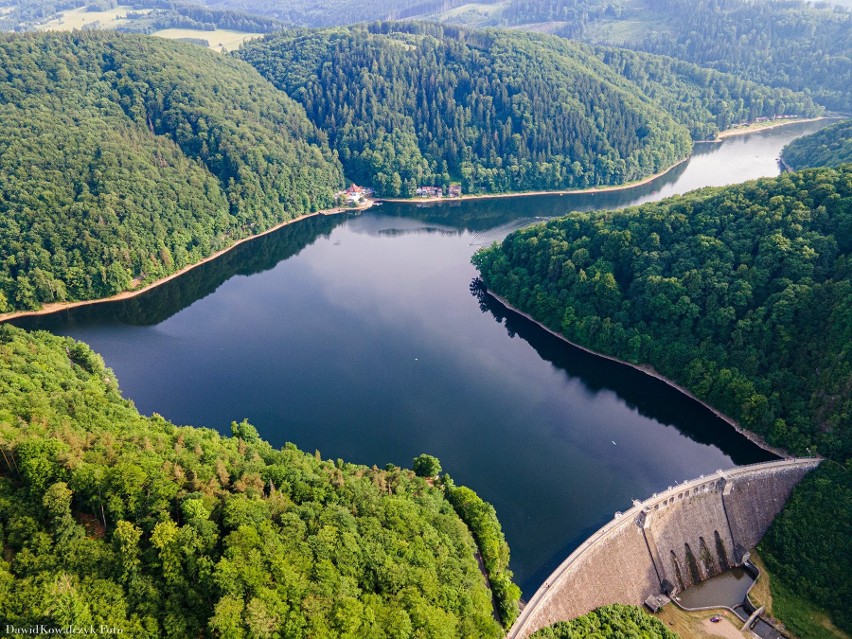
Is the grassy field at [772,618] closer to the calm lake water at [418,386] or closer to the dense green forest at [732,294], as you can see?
the calm lake water at [418,386]

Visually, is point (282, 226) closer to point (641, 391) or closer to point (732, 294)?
point (641, 391)

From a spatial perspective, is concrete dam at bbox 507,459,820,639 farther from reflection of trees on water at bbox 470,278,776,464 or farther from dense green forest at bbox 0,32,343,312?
dense green forest at bbox 0,32,343,312


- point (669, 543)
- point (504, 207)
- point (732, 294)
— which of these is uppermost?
point (732, 294)

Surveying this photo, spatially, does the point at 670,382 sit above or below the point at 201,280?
below

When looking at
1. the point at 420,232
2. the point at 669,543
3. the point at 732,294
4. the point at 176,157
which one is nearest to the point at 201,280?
the point at 176,157

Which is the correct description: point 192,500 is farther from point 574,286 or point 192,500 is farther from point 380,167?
Answer: point 380,167

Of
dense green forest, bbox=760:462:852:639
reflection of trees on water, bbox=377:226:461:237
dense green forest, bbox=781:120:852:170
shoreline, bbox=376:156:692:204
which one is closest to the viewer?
dense green forest, bbox=760:462:852:639

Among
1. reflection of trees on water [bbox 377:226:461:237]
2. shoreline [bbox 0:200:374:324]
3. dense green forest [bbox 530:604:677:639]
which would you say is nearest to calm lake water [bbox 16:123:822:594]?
shoreline [bbox 0:200:374:324]

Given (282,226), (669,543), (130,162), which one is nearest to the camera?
(669,543)
